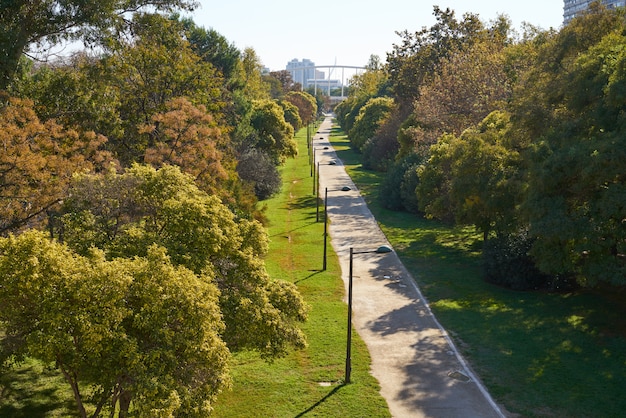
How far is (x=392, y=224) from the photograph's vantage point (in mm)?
42031

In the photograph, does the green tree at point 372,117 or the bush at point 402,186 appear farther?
the green tree at point 372,117

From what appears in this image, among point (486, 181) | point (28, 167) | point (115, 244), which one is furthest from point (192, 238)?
point (486, 181)

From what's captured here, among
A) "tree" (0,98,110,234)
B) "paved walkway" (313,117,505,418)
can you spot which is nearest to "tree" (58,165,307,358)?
"paved walkway" (313,117,505,418)

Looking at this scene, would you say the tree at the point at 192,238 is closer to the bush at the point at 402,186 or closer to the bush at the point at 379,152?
the bush at the point at 402,186

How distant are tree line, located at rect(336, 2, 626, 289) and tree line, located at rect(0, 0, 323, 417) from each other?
1032 centimetres

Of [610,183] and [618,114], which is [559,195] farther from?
[618,114]

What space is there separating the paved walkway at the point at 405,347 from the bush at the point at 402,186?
8.34 metres

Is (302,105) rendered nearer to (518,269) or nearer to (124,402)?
(518,269)

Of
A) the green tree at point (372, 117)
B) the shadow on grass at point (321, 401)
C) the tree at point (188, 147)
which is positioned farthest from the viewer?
the green tree at point (372, 117)

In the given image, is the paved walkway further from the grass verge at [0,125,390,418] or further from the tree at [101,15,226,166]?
the tree at [101,15,226,166]

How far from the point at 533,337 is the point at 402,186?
2426 cm

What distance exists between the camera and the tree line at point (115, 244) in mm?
10555

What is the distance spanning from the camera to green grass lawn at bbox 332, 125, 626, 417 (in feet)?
56.5

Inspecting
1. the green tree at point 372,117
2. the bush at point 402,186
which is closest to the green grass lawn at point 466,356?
the bush at point 402,186
